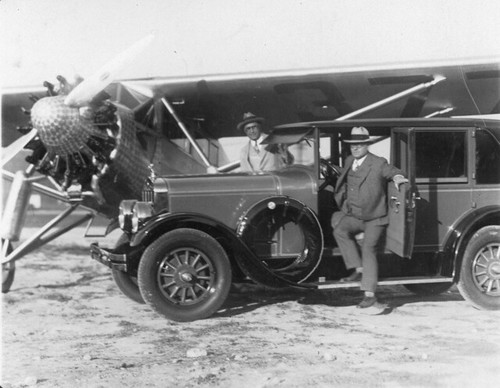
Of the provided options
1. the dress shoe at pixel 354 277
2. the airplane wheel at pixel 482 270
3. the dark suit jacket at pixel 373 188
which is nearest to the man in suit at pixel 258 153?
the dark suit jacket at pixel 373 188

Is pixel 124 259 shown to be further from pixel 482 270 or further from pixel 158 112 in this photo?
pixel 158 112

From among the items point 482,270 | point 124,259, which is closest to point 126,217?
point 124,259

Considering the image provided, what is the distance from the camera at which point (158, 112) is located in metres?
8.25

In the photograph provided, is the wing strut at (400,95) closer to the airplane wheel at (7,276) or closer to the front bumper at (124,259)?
the front bumper at (124,259)

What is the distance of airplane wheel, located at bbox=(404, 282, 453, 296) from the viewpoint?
5.98 metres

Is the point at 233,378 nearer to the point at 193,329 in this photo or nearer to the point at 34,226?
the point at 193,329

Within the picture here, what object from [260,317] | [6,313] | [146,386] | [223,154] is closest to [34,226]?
[223,154]

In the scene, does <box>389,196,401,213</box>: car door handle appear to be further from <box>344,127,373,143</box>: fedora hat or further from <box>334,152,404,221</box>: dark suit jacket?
<box>344,127,373,143</box>: fedora hat

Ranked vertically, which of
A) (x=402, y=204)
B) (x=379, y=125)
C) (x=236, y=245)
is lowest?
(x=236, y=245)

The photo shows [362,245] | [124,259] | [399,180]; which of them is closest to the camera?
[399,180]

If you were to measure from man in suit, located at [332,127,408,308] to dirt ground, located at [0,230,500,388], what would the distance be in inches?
16.8

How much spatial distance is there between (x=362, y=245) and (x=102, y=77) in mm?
3438

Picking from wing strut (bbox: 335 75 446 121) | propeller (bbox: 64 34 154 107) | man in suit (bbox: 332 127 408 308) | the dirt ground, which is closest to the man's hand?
man in suit (bbox: 332 127 408 308)

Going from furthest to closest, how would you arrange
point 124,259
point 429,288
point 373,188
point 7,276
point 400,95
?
1. point 400,95
2. point 7,276
3. point 429,288
4. point 373,188
5. point 124,259
